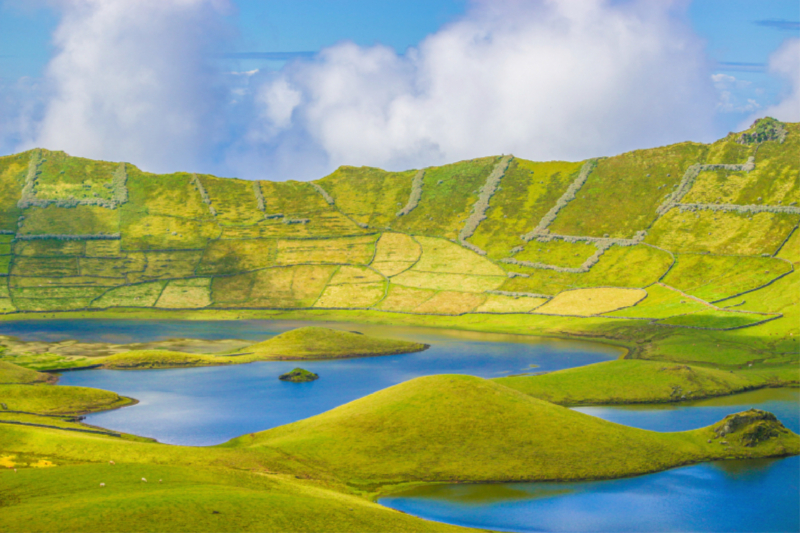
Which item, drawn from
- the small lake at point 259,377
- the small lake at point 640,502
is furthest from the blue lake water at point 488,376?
Answer: the small lake at point 259,377

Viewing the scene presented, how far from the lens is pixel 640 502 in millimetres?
63969

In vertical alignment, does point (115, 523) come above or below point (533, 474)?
below

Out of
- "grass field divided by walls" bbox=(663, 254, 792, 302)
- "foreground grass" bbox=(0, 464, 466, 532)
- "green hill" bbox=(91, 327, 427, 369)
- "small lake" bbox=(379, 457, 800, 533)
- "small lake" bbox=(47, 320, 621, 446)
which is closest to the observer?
"foreground grass" bbox=(0, 464, 466, 532)

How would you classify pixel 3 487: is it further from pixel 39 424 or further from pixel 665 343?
pixel 665 343

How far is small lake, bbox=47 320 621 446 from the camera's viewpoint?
312 feet

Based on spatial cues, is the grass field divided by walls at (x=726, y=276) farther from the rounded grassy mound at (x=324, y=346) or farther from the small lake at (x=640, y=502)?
the small lake at (x=640, y=502)

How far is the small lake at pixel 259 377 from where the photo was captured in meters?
95.1

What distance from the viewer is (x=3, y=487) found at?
141 ft

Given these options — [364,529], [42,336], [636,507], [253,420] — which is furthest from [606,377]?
[42,336]

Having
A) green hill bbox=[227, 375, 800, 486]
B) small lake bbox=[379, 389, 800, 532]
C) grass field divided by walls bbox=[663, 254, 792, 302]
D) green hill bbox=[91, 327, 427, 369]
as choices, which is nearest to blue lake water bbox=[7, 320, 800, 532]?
small lake bbox=[379, 389, 800, 532]

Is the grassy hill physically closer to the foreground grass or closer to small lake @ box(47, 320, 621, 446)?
the foreground grass

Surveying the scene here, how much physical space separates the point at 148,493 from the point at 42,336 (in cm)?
15434

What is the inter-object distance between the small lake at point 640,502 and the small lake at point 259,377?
1404 inches

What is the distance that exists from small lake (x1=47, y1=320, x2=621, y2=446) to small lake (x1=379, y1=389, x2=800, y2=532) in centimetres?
3566
